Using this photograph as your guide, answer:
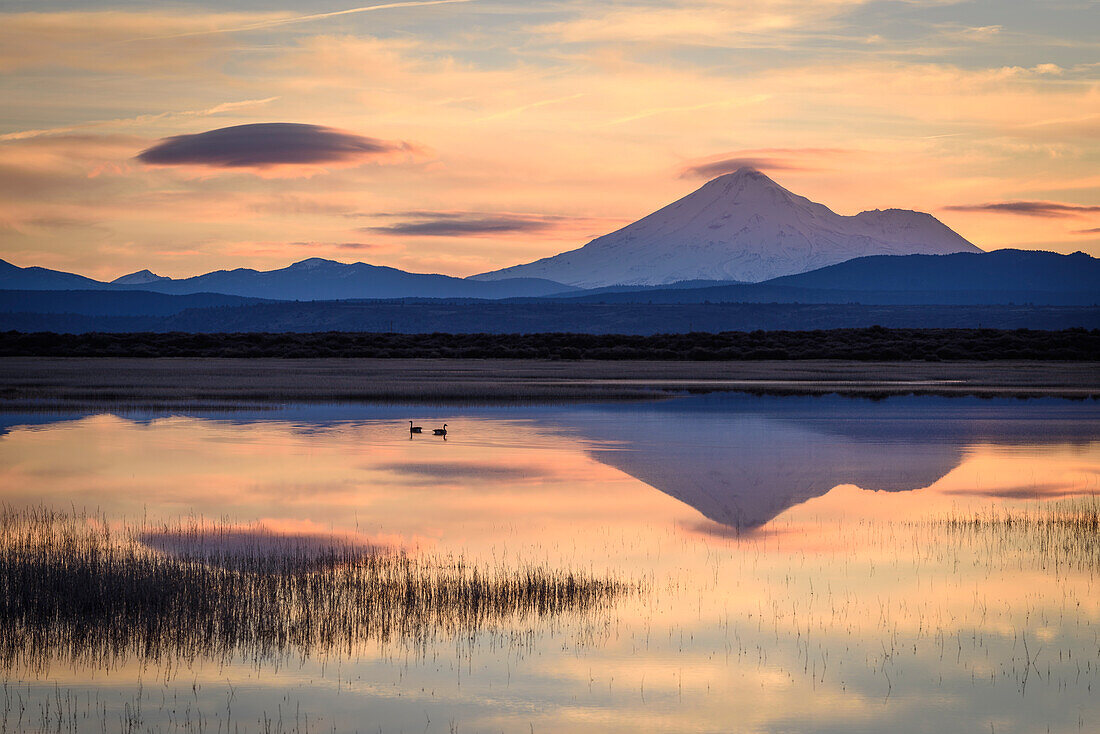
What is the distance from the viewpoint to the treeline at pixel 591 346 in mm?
94875

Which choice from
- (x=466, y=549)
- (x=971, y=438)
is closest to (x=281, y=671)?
(x=466, y=549)

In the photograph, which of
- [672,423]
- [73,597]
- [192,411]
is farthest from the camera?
[192,411]

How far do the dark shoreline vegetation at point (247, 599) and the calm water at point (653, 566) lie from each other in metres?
0.31

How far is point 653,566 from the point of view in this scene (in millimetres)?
Result: 16078

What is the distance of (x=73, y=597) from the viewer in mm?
13211

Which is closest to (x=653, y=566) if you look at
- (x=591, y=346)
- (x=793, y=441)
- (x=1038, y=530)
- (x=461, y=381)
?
(x=1038, y=530)

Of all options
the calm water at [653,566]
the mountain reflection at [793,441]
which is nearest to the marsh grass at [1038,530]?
the calm water at [653,566]

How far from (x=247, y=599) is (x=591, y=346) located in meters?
93.1

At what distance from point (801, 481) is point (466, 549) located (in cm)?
1015

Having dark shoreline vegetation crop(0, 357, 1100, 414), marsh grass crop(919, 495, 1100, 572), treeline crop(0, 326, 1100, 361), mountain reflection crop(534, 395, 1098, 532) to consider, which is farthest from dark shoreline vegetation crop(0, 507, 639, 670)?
treeline crop(0, 326, 1100, 361)

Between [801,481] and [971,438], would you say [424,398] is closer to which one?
[971,438]

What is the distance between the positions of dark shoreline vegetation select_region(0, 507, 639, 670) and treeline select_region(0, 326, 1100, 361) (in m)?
79.8

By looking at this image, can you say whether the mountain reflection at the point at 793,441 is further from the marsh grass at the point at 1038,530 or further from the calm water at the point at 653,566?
the marsh grass at the point at 1038,530

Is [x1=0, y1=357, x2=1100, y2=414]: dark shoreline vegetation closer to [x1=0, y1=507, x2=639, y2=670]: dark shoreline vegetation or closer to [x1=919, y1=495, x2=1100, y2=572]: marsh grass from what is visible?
[x1=0, y1=507, x2=639, y2=670]: dark shoreline vegetation
